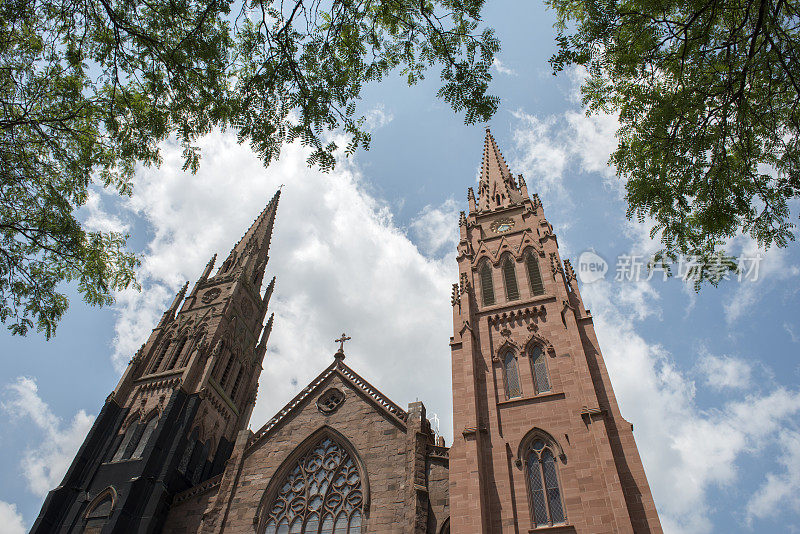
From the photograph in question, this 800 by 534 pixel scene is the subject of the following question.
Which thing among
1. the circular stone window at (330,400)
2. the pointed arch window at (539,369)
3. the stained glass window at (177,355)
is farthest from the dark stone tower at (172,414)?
the pointed arch window at (539,369)

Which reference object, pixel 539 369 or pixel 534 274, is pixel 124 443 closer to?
pixel 539 369

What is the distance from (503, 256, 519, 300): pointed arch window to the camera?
23562 mm

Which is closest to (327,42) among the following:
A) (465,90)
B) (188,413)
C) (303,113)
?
(303,113)

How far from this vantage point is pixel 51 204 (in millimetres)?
9484

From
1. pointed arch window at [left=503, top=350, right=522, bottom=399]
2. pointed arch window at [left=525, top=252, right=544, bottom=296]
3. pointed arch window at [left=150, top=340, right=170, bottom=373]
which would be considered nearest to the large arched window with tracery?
pointed arch window at [left=503, top=350, right=522, bottom=399]

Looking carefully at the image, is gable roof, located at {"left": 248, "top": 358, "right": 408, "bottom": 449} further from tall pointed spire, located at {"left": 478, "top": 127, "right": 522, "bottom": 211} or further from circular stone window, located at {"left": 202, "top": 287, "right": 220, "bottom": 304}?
circular stone window, located at {"left": 202, "top": 287, "right": 220, "bottom": 304}

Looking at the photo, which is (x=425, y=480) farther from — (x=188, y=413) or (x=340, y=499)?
(x=188, y=413)

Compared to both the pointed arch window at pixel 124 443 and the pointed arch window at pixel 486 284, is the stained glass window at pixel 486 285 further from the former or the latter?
the pointed arch window at pixel 124 443

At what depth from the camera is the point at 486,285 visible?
80.6ft

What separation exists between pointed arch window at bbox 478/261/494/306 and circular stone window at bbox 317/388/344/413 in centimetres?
794

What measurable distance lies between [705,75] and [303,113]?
6.29m

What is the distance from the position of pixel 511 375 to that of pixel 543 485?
470 cm

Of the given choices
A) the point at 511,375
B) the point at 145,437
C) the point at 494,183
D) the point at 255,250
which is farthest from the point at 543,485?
the point at 255,250

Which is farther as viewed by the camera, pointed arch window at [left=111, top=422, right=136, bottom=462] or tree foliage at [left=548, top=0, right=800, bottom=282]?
pointed arch window at [left=111, top=422, right=136, bottom=462]
